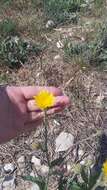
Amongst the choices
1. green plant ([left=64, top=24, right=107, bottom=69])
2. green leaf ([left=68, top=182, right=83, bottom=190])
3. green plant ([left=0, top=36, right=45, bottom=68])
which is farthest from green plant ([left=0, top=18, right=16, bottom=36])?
green leaf ([left=68, top=182, right=83, bottom=190])

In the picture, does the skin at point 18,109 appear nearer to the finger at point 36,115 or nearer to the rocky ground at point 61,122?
the finger at point 36,115

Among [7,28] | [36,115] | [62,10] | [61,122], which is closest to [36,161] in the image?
[61,122]

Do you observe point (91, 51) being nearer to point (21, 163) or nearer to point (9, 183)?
point (21, 163)

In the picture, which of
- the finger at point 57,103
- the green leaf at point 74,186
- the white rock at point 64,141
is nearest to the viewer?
the finger at point 57,103

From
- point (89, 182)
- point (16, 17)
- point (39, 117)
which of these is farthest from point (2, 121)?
point (16, 17)

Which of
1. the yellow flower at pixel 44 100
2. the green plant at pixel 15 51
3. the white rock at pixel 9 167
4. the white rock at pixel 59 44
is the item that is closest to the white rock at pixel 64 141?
the white rock at pixel 9 167

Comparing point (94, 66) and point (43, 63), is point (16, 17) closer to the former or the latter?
point (43, 63)
